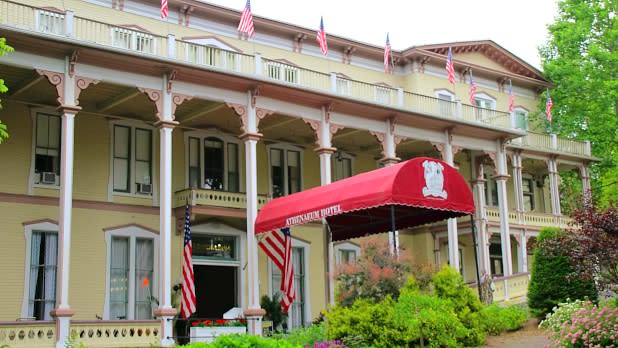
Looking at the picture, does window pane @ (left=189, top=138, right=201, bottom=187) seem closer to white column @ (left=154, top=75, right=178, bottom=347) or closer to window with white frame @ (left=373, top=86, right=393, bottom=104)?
white column @ (left=154, top=75, right=178, bottom=347)

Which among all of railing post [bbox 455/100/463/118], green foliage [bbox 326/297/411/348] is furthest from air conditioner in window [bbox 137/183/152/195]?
railing post [bbox 455/100/463/118]

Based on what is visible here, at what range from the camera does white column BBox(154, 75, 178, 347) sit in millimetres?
20922

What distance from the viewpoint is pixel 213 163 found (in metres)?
28.1

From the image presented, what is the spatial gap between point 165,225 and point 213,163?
661 cm

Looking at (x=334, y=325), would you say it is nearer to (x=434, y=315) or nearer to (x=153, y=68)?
(x=434, y=315)

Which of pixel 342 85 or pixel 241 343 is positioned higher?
pixel 342 85

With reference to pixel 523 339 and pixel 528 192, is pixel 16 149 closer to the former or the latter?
pixel 523 339

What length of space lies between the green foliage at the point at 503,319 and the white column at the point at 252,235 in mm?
6732

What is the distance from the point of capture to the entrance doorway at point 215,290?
90.4 feet

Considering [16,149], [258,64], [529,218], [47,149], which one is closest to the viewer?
[16,149]

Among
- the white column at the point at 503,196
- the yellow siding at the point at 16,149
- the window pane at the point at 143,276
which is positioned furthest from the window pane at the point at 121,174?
the white column at the point at 503,196

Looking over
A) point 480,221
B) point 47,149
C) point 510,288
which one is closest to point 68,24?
point 47,149

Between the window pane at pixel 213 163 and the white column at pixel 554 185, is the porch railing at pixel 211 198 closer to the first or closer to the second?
the window pane at pixel 213 163

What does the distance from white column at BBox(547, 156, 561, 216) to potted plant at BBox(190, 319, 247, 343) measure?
67.6 feet
